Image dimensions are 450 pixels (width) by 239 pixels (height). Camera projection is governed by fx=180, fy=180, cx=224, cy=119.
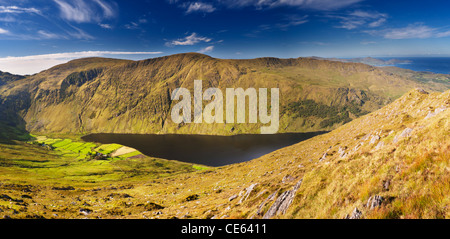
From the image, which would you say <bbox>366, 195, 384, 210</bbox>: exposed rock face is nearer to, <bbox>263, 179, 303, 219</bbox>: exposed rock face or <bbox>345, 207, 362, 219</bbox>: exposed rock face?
<bbox>345, 207, 362, 219</bbox>: exposed rock face

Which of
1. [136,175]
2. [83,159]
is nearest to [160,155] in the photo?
[136,175]

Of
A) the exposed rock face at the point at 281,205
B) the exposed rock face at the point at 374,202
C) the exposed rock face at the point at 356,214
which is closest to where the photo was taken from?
the exposed rock face at the point at 374,202

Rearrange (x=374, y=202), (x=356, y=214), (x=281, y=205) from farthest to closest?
(x=281, y=205) → (x=356, y=214) → (x=374, y=202)

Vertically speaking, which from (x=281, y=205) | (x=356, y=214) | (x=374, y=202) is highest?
(x=374, y=202)

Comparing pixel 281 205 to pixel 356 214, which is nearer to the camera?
pixel 356 214

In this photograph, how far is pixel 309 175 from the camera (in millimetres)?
20109

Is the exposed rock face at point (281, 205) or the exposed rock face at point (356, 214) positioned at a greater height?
the exposed rock face at point (356, 214)

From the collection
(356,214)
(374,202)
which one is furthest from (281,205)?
(374,202)

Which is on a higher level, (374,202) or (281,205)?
(374,202)

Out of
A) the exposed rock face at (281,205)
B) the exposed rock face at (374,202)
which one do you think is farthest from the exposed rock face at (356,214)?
the exposed rock face at (281,205)

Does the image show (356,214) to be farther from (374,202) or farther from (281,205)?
(281,205)

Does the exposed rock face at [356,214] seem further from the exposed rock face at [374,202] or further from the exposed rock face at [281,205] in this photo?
the exposed rock face at [281,205]
